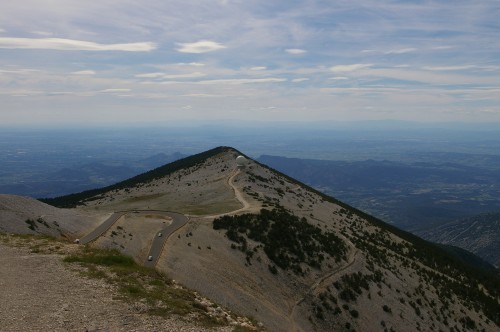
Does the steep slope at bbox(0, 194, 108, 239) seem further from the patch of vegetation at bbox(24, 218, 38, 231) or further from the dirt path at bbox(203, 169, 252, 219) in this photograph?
the dirt path at bbox(203, 169, 252, 219)

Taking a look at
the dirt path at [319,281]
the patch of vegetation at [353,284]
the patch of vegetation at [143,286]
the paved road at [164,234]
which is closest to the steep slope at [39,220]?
the paved road at [164,234]

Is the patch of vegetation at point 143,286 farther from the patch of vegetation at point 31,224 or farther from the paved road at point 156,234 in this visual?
the patch of vegetation at point 31,224

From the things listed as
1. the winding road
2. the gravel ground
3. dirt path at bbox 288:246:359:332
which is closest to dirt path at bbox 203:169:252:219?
the winding road

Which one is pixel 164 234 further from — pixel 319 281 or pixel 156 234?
pixel 319 281

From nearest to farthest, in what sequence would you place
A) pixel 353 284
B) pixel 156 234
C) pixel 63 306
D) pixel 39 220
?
1. pixel 63 306
2. pixel 39 220
3. pixel 353 284
4. pixel 156 234

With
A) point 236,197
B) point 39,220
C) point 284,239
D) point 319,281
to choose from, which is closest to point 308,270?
point 319,281

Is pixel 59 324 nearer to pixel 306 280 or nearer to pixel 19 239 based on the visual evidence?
pixel 19 239
